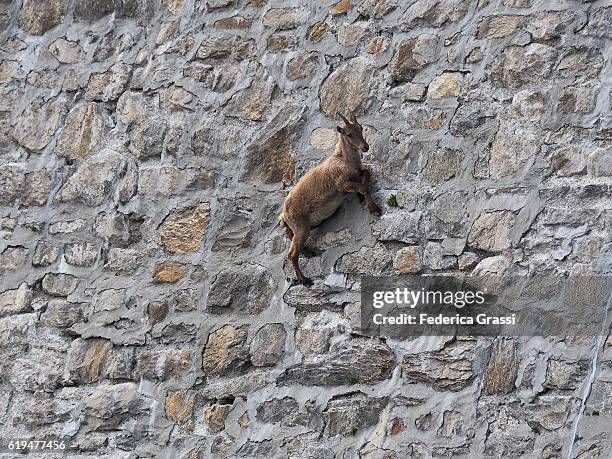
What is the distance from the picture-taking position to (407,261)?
489 cm

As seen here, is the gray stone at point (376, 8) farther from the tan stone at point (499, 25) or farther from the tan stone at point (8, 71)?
the tan stone at point (8, 71)

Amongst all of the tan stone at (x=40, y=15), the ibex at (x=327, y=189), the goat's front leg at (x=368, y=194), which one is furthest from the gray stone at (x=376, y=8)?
the tan stone at (x=40, y=15)

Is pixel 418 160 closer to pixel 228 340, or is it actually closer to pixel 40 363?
pixel 228 340

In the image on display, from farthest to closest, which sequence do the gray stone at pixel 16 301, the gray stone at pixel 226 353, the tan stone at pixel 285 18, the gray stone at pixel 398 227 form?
the gray stone at pixel 16 301
the tan stone at pixel 285 18
the gray stone at pixel 226 353
the gray stone at pixel 398 227

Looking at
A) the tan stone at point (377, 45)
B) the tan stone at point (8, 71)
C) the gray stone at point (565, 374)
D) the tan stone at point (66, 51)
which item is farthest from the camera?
the tan stone at point (8, 71)

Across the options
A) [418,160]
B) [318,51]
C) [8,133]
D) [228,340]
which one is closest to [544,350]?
[418,160]

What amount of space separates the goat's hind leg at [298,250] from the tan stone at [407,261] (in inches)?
18.3

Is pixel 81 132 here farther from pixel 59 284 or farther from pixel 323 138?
pixel 323 138

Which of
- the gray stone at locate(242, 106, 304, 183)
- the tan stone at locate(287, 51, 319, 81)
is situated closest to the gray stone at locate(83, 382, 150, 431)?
the gray stone at locate(242, 106, 304, 183)

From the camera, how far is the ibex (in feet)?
16.4

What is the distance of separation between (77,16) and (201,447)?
2.76 metres

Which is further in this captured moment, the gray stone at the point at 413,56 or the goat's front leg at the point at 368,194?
the gray stone at the point at 413,56

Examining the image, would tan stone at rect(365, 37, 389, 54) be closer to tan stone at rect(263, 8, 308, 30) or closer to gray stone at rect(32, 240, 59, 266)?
tan stone at rect(263, 8, 308, 30)

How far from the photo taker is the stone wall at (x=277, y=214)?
461 cm
